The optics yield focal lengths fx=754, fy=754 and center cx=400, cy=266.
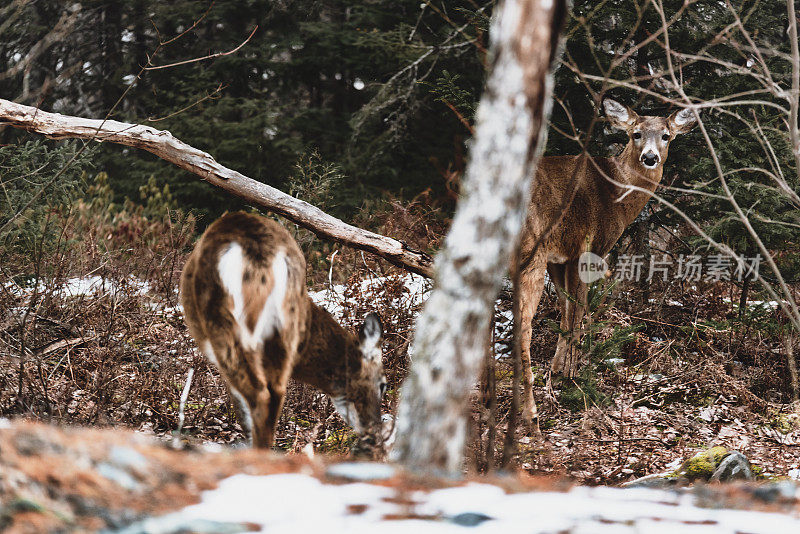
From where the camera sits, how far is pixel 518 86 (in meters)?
2.93

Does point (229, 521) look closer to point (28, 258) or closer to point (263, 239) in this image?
point (263, 239)

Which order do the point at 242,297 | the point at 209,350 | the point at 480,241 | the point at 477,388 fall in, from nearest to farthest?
the point at 480,241 < the point at 242,297 < the point at 209,350 < the point at 477,388

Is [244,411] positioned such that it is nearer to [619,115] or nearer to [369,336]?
[369,336]

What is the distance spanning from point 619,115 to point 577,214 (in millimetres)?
1094

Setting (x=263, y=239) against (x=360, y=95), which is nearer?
(x=263, y=239)

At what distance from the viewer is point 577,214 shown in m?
6.94

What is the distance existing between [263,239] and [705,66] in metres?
6.31

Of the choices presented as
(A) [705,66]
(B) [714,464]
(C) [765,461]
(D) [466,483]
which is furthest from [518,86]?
(A) [705,66]

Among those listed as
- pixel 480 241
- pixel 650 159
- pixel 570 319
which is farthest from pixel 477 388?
pixel 480 241

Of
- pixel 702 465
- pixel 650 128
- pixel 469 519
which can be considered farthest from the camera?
pixel 650 128

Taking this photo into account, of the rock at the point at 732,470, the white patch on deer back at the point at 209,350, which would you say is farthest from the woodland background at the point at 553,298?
the white patch on deer back at the point at 209,350

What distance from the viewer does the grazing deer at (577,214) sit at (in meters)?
6.65

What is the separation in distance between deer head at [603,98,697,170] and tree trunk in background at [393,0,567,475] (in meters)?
4.36

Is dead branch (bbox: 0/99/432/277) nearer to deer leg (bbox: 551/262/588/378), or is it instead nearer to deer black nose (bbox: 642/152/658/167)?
deer leg (bbox: 551/262/588/378)
